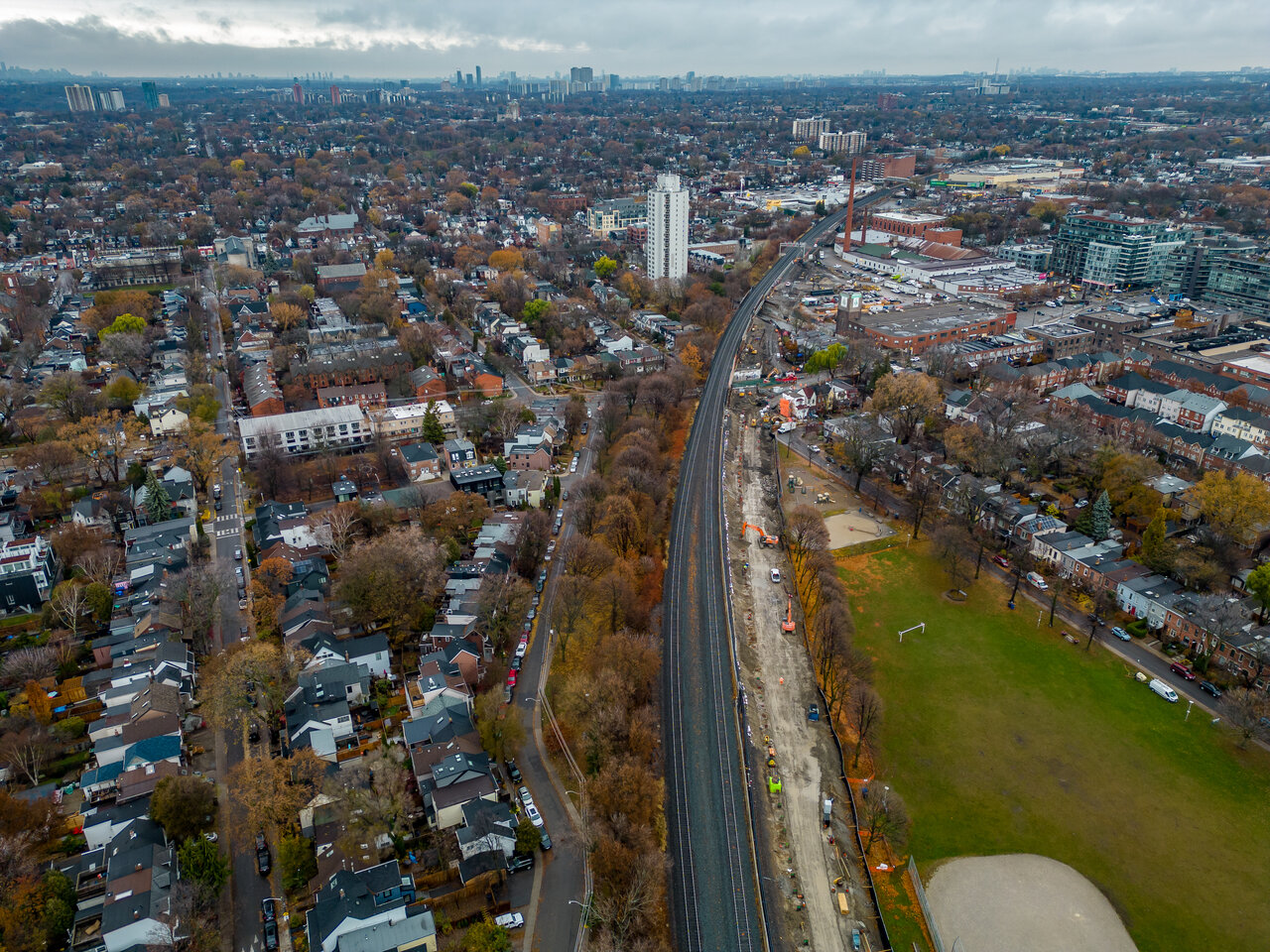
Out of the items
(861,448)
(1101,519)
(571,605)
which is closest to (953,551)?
(1101,519)

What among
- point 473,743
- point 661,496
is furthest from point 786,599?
point 473,743

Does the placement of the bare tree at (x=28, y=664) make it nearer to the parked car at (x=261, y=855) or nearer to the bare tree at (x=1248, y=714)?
the parked car at (x=261, y=855)

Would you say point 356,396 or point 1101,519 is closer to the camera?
point 1101,519

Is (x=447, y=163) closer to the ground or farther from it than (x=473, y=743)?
farther from it

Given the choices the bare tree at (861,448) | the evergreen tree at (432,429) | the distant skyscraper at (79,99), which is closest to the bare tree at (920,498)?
the bare tree at (861,448)

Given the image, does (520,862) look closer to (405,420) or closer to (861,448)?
(861,448)

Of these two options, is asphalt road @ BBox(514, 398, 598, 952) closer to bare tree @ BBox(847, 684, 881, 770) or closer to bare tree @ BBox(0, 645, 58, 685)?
bare tree @ BBox(847, 684, 881, 770)

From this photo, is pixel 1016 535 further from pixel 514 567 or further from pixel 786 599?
pixel 514 567
